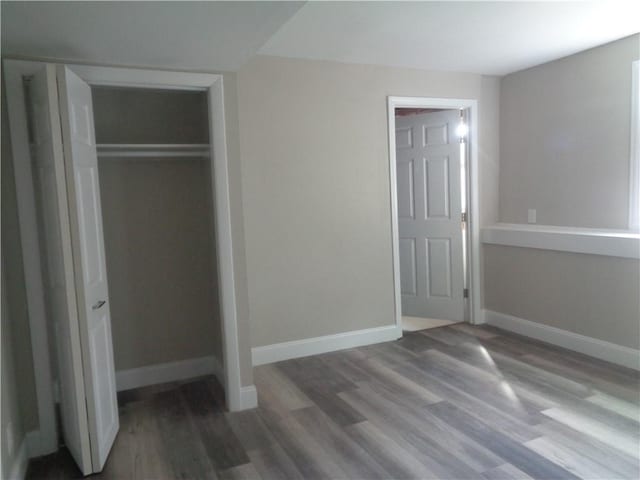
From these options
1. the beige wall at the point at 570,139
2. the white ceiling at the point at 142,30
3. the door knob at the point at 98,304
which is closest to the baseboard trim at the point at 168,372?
the door knob at the point at 98,304

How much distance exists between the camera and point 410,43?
11.4 feet

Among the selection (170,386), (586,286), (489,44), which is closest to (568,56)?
(489,44)

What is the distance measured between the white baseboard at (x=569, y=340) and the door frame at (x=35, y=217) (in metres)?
2.76

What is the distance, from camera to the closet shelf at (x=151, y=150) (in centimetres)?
306

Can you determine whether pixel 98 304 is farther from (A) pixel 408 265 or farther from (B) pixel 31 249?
(A) pixel 408 265

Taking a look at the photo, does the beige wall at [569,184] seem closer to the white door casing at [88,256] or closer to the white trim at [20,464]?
the white door casing at [88,256]

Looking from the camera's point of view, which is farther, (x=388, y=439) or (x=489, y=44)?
(x=489, y=44)

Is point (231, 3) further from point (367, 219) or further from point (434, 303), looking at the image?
point (434, 303)

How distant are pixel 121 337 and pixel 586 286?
3.68 meters

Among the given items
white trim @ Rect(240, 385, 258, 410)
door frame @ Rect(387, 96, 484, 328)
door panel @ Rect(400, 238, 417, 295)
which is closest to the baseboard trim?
white trim @ Rect(240, 385, 258, 410)

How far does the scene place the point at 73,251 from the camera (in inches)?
88.3

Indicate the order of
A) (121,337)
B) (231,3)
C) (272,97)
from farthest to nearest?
(272,97) → (121,337) → (231,3)

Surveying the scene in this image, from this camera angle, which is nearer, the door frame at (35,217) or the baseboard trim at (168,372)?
the door frame at (35,217)

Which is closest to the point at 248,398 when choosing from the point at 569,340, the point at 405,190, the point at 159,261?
the point at 159,261
